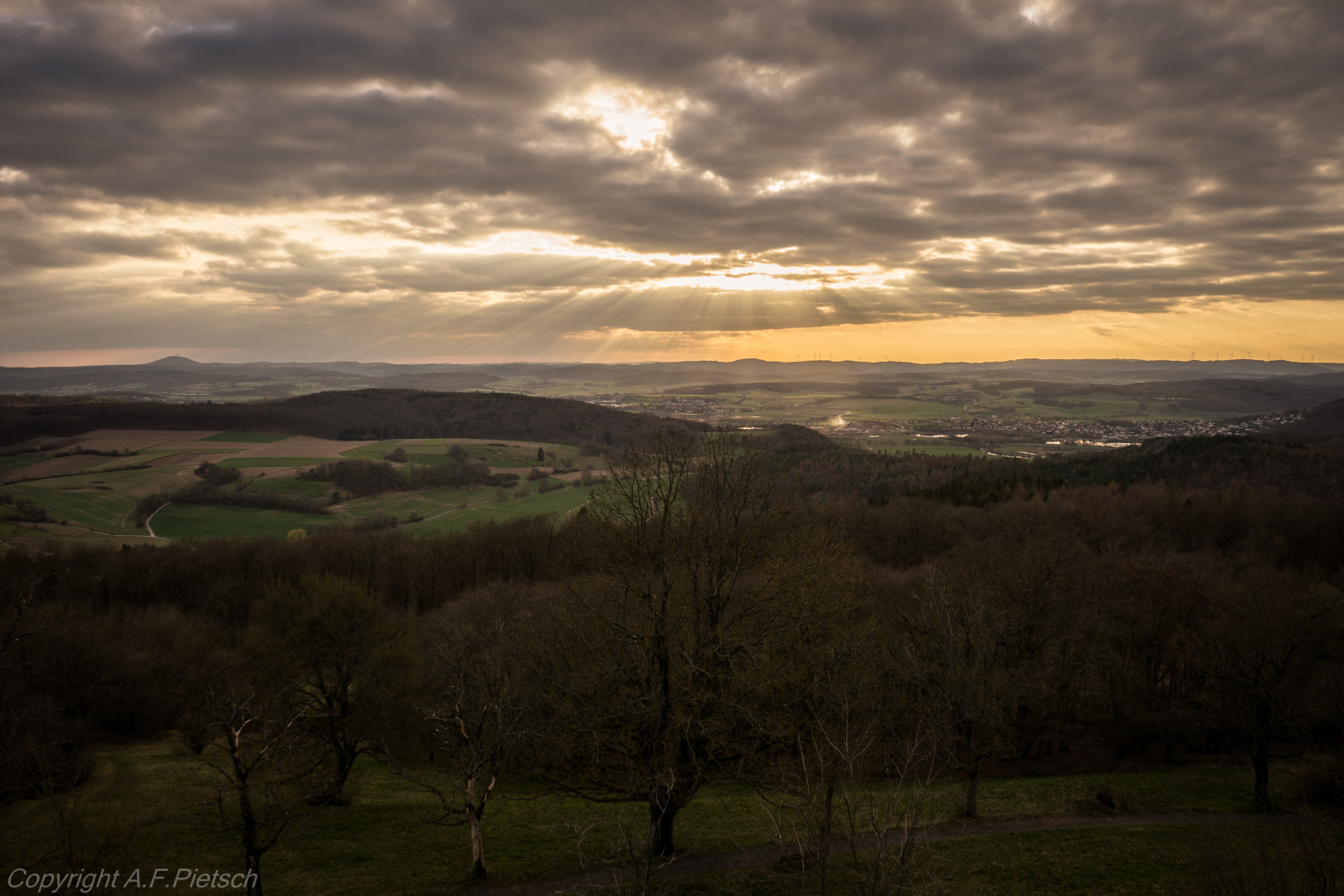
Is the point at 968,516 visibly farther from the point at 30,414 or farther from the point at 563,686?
the point at 30,414

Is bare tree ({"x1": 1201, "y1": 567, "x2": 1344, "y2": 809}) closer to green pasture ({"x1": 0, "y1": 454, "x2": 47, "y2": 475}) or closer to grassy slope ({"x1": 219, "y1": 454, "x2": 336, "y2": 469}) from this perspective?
grassy slope ({"x1": 219, "y1": 454, "x2": 336, "y2": 469})

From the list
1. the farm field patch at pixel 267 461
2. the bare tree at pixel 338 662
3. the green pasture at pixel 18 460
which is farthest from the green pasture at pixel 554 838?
the green pasture at pixel 18 460

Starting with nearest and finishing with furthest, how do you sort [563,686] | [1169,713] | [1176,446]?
1. [563,686]
2. [1169,713]
3. [1176,446]

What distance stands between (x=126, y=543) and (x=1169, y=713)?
90269 millimetres

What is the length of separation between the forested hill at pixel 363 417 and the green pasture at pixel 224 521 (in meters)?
57.7

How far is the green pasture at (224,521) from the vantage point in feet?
248

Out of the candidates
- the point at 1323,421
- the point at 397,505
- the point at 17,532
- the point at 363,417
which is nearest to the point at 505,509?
the point at 397,505

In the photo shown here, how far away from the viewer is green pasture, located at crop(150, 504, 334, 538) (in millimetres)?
75562

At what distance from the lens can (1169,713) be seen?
3041 centimetres

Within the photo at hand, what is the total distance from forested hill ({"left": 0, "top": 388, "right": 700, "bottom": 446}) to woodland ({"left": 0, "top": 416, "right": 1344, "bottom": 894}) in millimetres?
85747

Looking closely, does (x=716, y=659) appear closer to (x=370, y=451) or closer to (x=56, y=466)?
(x=370, y=451)

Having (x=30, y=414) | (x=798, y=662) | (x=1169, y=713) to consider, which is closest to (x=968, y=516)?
(x=1169, y=713)

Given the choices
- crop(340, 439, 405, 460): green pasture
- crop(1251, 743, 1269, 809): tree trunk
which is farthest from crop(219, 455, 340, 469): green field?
crop(1251, 743, 1269, 809): tree trunk

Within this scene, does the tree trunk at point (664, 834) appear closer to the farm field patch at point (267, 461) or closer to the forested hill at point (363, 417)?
the farm field patch at point (267, 461)
